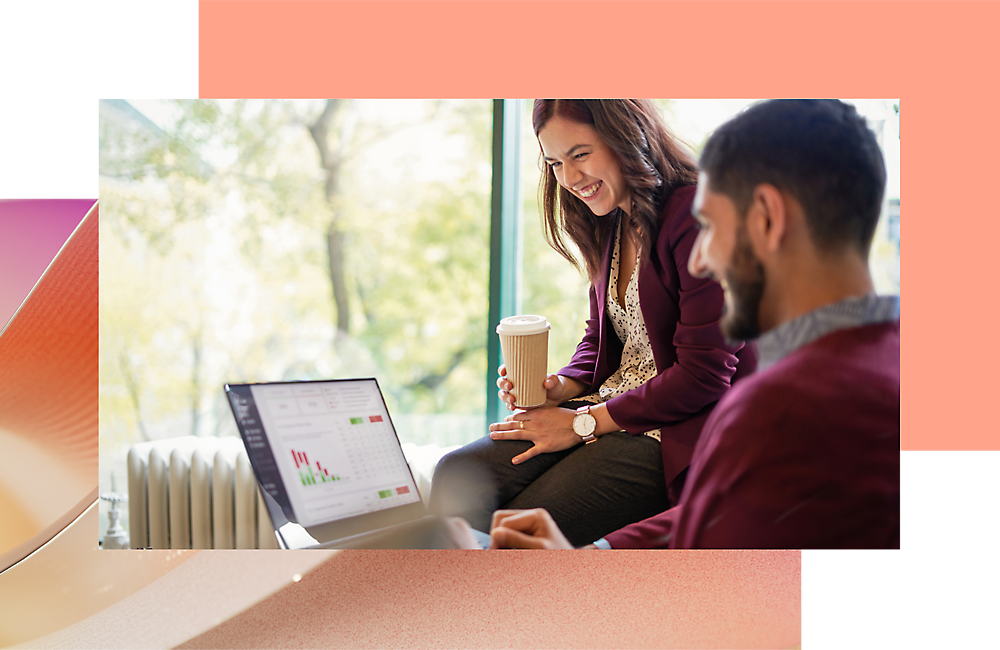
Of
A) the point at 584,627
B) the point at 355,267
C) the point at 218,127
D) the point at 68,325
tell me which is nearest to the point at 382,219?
the point at 355,267

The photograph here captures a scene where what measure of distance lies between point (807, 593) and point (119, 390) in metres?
1.92

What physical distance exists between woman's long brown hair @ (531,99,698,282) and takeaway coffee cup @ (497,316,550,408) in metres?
0.22

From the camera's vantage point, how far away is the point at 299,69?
1979 millimetres

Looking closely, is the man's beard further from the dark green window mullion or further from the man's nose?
the dark green window mullion

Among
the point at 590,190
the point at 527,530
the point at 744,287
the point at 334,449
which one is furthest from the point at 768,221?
the point at 334,449

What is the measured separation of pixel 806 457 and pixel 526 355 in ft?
2.07

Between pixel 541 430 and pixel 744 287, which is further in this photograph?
pixel 541 430

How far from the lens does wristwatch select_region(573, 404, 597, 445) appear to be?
5.60 feet

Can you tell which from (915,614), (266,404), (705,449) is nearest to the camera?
(705,449)

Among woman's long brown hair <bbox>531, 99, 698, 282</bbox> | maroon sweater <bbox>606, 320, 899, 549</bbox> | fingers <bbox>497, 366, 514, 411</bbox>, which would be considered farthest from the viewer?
fingers <bbox>497, 366, 514, 411</bbox>

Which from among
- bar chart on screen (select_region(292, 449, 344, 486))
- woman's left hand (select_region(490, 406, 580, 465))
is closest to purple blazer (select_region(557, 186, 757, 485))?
woman's left hand (select_region(490, 406, 580, 465))

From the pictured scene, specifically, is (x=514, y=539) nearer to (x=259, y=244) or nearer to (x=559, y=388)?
(x=559, y=388)

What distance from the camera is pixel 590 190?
1684 mm

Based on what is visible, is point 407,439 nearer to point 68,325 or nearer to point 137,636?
point 68,325
